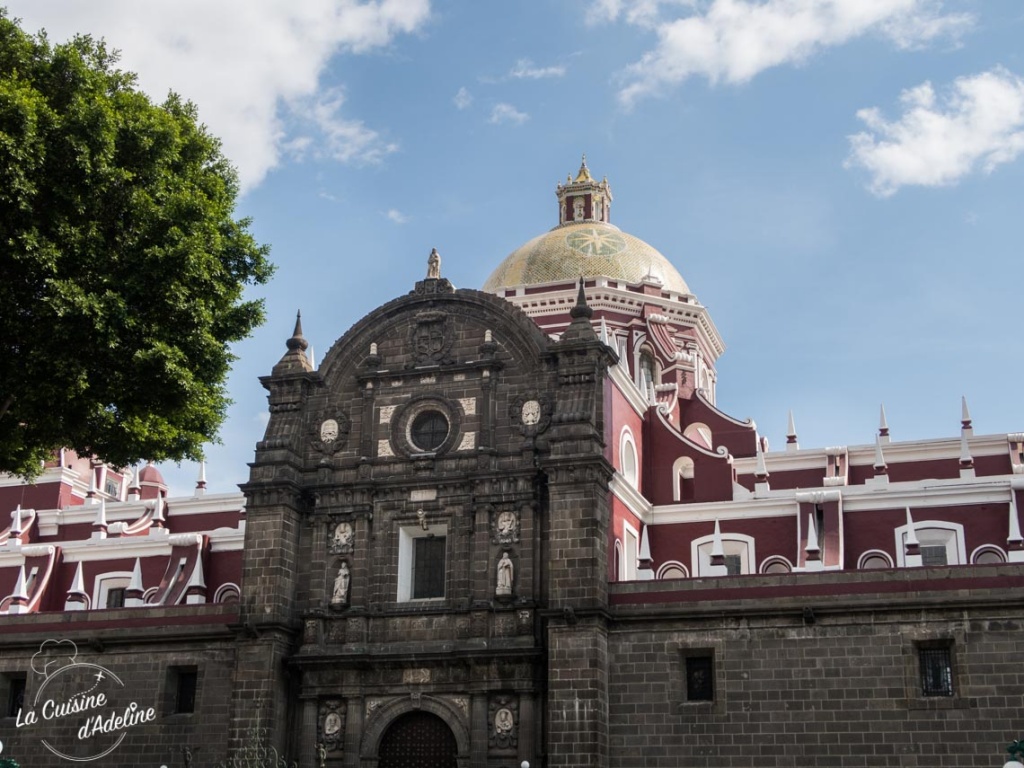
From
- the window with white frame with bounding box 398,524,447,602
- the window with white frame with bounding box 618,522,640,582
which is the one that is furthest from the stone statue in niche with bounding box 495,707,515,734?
the window with white frame with bounding box 618,522,640,582

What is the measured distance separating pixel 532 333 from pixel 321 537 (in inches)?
270

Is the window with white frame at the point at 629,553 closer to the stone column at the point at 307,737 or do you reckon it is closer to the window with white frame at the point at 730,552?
the window with white frame at the point at 730,552

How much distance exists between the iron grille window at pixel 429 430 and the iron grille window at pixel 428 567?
2.19m

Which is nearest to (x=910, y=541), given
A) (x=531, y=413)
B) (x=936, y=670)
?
(x=936, y=670)

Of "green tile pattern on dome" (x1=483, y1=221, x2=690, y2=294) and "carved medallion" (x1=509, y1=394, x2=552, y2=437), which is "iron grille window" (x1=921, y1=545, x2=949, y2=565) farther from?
"green tile pattern on dome" (x1=483, y1=221, x2=690, y2=294)

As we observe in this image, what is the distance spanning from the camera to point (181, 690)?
1218 inches

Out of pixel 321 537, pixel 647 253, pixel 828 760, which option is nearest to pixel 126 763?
pixel 321 537

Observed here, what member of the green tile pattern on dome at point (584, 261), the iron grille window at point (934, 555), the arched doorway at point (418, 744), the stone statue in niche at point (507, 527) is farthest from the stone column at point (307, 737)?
the green tile pattern on dome at point (584, 261)

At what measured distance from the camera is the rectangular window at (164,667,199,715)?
30.5 m

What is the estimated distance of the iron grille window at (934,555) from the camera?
3198 centimetres

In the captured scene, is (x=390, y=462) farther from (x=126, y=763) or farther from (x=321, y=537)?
(x=126, y=763)

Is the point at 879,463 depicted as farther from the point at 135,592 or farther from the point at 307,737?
the point at 135,592

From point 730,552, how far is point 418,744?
9577mm

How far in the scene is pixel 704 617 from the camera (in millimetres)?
27359
